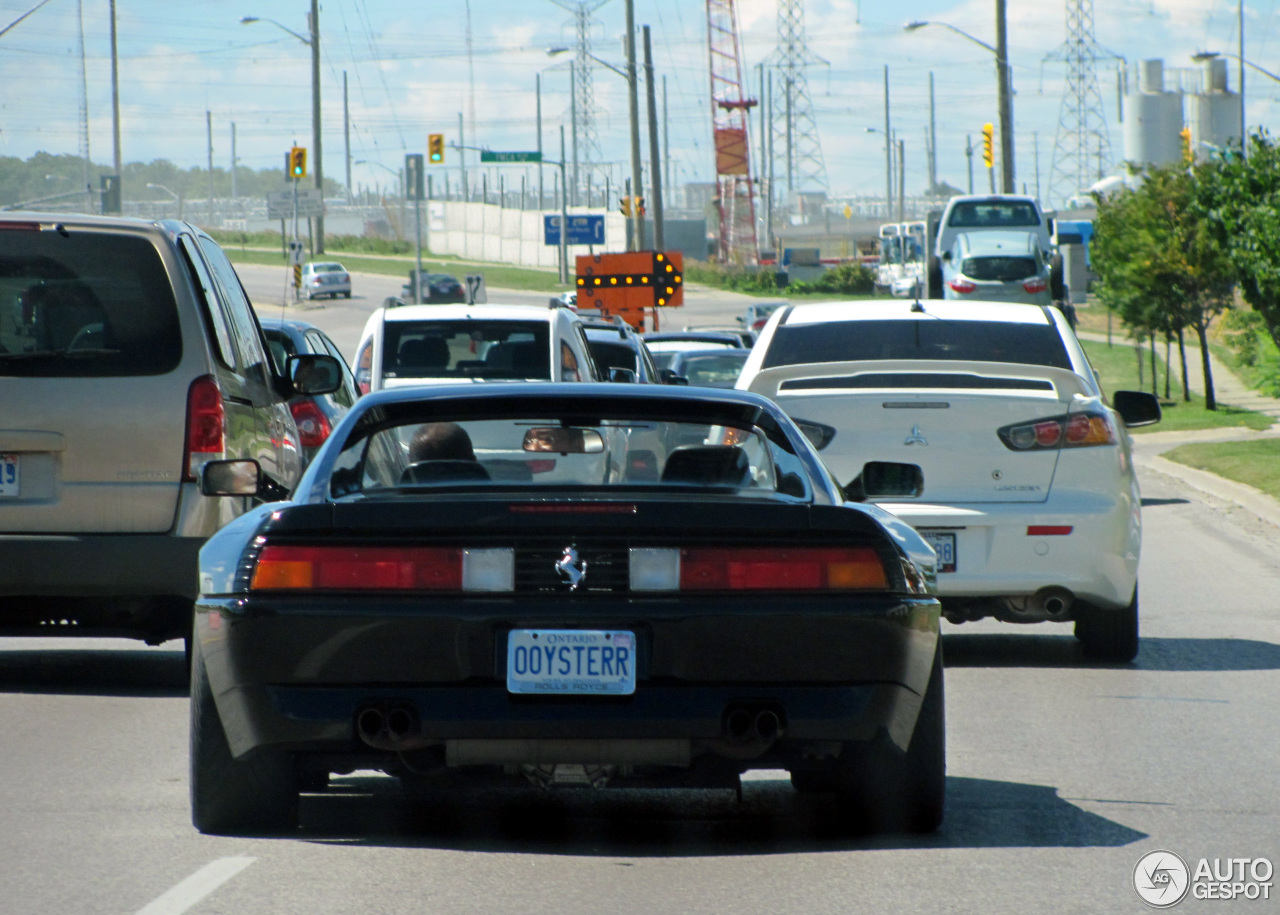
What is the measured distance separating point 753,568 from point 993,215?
37.2 m

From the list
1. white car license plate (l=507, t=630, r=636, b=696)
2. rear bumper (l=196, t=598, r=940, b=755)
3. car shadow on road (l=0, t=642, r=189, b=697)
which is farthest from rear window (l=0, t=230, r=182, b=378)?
white car license plate (l=507, t=630, r=636, b=696)

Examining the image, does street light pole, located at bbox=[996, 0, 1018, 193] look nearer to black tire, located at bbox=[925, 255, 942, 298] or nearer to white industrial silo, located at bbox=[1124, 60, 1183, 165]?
black tire, located at bbox=[925, 255, 942, 298]

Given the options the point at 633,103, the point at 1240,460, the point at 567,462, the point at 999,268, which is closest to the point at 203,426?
the point at 567,462

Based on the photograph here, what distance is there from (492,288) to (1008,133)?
4664 cm

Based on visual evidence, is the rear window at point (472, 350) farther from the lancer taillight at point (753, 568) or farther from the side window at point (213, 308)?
the lancer taillight at point (753, 568)

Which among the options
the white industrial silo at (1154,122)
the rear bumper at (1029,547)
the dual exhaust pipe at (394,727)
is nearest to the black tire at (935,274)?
the rear bumper at (1029,547)

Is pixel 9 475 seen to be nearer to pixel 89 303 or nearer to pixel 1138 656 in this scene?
pixel 89 303

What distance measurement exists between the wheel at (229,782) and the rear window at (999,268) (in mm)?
34901

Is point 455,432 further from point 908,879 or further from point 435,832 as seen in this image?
point 908,879

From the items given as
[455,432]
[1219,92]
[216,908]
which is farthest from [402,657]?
[1219,92]

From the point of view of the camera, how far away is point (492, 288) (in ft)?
291

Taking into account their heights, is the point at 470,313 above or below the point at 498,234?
below

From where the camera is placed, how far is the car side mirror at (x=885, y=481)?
668 centimetres

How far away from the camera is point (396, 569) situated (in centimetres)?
521
